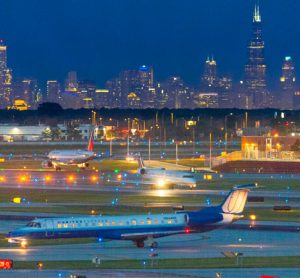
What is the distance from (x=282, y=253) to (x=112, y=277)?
37.3 ft

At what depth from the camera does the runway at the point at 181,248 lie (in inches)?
2266

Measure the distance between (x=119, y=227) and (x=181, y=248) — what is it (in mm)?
3408

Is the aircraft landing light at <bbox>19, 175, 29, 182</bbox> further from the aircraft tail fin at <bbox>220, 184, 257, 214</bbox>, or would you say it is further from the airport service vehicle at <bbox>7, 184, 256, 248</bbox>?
the aircraft tail fin at <bbox>220, 184, 257, 214</bbox>

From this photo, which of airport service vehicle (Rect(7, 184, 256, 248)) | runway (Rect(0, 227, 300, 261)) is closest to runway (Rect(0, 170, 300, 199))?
runway (Rect(0, 227, 300, 261))

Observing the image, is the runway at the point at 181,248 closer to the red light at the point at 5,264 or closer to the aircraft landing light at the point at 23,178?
the red light at the point at 5,264

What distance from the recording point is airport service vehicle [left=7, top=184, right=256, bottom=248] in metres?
60.5

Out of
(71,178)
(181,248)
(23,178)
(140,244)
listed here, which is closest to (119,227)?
(140,244)

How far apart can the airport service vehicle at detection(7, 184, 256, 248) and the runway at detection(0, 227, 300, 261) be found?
66 cm

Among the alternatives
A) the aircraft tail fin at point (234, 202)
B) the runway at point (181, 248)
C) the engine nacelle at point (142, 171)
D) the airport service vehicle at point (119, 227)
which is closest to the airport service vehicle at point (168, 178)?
the engine nacelle at point (142, 171)

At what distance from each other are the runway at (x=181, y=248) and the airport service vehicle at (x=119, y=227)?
0.66 metres

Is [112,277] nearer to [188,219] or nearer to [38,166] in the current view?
[188,219]

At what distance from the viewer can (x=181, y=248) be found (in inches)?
2381

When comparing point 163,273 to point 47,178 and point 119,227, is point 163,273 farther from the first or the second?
point 47,178

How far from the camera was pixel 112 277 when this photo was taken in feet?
164
